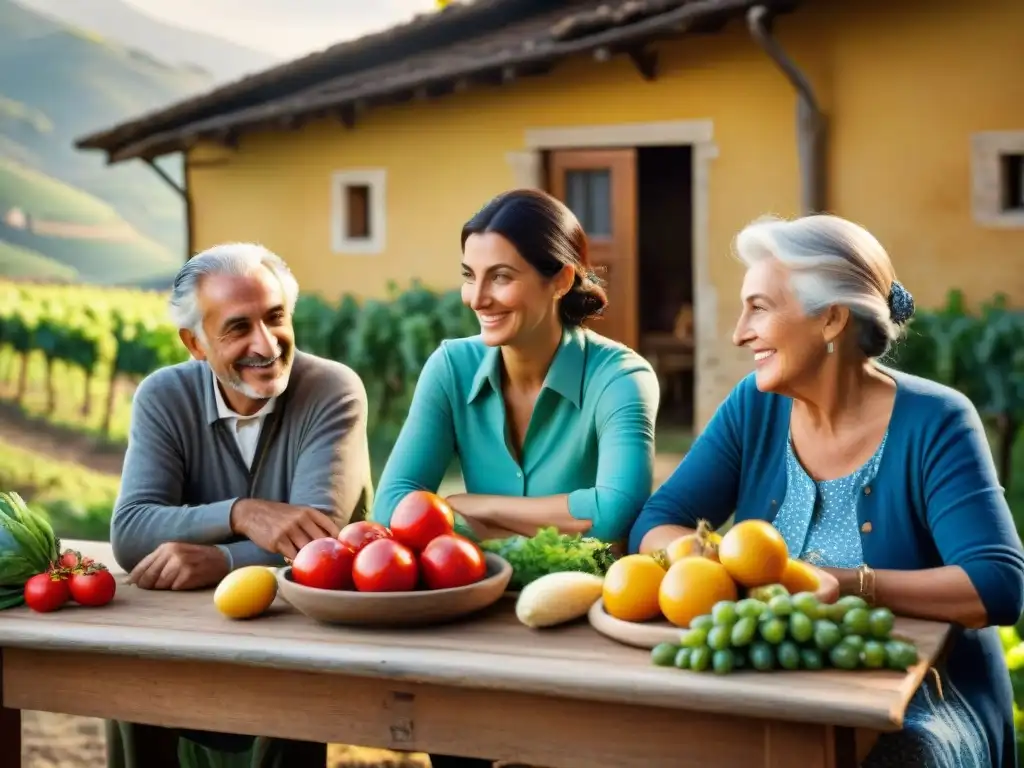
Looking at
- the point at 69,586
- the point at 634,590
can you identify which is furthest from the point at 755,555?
the point at 69,586

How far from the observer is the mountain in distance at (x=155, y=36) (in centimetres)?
2278

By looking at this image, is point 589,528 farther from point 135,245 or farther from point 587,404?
point 135,245

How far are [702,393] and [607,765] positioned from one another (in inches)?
308

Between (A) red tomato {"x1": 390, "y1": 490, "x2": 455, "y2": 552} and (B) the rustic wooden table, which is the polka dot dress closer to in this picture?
(B) the rustic wooden table

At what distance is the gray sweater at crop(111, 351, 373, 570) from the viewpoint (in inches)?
129

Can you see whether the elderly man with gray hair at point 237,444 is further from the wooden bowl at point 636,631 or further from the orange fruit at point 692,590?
the orange fruit at point 692,590

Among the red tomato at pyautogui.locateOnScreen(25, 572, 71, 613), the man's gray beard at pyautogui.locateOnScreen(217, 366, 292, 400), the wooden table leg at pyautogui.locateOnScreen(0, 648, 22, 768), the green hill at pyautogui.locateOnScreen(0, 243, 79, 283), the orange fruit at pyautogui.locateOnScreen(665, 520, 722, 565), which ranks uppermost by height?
the green hill at pyautogui.locateOnScreen(0, 243, 79, 283)

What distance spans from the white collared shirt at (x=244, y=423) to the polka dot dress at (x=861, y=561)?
1.26 metres

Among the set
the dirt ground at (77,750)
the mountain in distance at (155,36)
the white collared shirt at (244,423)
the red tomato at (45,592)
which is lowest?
the dirt ground at (77,750)

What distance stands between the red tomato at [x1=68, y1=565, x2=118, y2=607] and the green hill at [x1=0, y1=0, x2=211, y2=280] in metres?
15.2

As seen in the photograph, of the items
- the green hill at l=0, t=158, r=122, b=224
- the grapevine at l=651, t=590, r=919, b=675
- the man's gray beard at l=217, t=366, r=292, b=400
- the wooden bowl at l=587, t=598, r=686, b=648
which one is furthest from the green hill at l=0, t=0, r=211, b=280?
the grapevine at l=651, t=590, r=919, b=675

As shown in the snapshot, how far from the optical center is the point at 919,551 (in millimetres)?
2855

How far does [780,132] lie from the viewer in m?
9.63

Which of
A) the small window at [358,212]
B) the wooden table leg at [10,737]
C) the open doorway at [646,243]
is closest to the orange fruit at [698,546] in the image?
the wooden table leg at [10,737]
